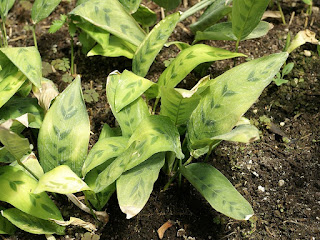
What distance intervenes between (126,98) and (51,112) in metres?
0.22

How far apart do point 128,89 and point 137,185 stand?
0.30m

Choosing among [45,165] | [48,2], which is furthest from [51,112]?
[48,2]

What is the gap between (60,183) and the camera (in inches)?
43.3

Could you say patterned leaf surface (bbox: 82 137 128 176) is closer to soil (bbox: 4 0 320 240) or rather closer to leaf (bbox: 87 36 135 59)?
soil (bbox: 4 0 320 240)

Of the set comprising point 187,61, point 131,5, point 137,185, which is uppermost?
point 131,5

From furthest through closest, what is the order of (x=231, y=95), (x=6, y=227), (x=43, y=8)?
(x=43, y=8) → (x=6, y=227) → (x=231, y=95)

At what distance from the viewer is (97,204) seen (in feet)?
4.36

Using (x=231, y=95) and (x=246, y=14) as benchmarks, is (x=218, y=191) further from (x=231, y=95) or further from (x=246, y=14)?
(x=246, y=14)

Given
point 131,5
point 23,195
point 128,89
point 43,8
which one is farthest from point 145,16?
point 23,195

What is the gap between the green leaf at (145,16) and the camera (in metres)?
1.66

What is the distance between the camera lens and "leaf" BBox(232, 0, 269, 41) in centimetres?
131

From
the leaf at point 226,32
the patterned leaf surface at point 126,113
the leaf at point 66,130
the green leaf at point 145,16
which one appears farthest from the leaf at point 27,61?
the leaf at point 226,32

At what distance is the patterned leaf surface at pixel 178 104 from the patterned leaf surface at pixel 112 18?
38cm

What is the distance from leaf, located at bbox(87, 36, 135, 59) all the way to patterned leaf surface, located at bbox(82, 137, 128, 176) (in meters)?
0.44
